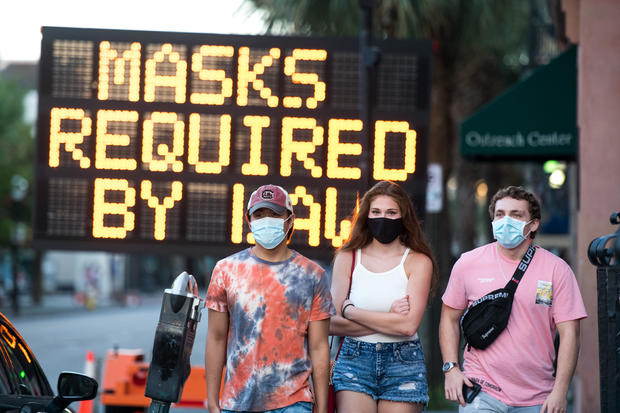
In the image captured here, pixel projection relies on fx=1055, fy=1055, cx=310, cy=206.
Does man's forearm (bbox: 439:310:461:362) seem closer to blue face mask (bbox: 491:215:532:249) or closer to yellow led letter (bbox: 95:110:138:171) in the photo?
blue face mask (bbox: 491:215:532:249)

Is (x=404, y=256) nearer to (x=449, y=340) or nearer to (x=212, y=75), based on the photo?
(x=449, y=340)

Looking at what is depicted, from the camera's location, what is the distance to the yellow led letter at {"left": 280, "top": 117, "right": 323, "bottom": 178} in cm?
875

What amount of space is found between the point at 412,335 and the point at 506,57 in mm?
18018

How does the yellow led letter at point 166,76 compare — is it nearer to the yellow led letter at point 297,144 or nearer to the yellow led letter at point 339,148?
the yellow led letter at point 297,144

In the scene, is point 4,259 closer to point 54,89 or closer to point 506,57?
point 506,57

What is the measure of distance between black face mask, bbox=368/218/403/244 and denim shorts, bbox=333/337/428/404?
547 millimetres

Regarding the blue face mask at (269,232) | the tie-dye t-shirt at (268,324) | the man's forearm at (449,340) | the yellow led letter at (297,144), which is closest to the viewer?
the tie-dye t-shirt at (268,324)

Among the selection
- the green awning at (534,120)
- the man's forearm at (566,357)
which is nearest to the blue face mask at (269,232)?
the man's forearm at (566,357)

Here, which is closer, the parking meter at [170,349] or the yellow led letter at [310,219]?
the parking meter at [170,349]

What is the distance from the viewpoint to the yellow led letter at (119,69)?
889 cm

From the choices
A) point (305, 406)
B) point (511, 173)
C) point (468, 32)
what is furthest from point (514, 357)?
point (511, 173)

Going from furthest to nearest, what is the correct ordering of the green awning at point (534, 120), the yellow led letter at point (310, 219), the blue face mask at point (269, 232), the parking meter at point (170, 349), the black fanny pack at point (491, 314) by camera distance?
the green awning at point (534, 120) < the yellow led letter at point (310, 219) < the black fanny pack at point (491, 314) < the blue face mask at point (269, 232) < the parking meter at point (170, 349)

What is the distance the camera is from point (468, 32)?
16.7 meters

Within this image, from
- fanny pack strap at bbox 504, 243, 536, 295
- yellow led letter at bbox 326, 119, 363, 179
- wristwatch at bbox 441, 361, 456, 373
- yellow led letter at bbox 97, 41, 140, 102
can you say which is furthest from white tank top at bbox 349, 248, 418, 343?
yellow led letter at bbox 97, 41, 140, 102
